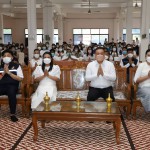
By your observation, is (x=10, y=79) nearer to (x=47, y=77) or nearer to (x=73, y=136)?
(x=47, y=77)

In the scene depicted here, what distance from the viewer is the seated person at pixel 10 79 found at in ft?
17.5

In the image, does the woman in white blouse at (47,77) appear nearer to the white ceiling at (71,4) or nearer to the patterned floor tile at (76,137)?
the patterned floor tile at (76,137)

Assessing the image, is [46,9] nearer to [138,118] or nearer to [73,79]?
[73,79]

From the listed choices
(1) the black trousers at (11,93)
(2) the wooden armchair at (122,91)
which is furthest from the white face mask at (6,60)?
(2) the wooden armchair at (122,91)

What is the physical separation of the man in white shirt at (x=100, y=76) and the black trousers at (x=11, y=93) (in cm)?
138

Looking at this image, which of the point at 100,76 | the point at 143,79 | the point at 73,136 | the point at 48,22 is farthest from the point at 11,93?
the point at 48,22

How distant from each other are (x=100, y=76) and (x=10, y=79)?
1.72 metres

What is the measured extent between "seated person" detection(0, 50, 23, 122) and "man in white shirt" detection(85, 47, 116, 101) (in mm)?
1359

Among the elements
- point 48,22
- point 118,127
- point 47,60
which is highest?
point 48,22

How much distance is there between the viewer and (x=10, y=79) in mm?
5492

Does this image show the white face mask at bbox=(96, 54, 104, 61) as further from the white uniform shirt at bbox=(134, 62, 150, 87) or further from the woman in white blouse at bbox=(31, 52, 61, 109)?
the woman in white blouse at bbox=(31, 52, 61, 109)

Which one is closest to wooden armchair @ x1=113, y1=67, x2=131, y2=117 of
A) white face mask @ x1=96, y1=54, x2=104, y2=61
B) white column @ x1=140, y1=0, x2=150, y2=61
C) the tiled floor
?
the tiled floor

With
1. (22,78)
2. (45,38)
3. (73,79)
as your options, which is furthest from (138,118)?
(45,38)

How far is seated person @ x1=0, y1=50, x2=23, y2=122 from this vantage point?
532 cm
